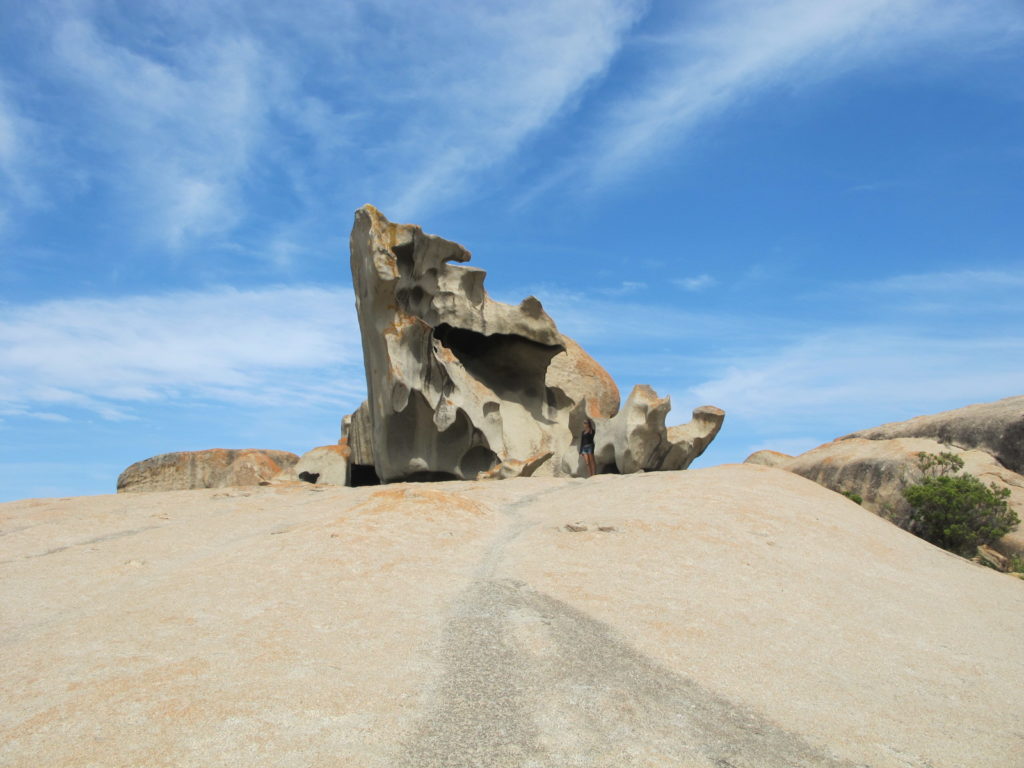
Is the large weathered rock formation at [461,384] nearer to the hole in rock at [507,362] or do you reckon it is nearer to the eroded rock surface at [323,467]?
the hole in rock at [507,362]

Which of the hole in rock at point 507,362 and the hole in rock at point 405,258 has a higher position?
the hole in rock at point 405,258

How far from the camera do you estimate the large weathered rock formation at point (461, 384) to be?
20844 mm

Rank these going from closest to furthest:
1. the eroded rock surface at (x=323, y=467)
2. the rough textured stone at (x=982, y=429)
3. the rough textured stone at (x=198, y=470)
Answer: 1. the rough textured stone at (x=982, y=429)
2. the eroded rock surface at (x=323, y=467)
3. the rough textured stone at (x=198, y=470)

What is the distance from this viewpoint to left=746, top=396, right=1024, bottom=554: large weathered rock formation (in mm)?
20875

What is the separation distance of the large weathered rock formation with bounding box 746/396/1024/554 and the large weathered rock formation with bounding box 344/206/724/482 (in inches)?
144

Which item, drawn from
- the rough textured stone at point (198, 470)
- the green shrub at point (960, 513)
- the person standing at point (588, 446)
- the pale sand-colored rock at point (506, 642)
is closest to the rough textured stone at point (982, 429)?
the green shrub at point (960, 513)

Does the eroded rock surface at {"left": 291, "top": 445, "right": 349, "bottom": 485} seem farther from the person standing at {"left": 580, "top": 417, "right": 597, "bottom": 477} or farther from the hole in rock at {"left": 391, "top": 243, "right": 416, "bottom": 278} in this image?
the person standing at {"left": 580, "top": 417, "right": 597, "bottom": 477}

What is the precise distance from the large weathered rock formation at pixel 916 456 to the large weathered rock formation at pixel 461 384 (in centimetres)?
365

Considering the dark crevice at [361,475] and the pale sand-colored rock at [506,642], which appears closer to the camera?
the pale sand-colored rock at [506,642]

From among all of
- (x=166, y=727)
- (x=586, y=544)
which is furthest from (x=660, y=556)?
(x=166, y=727)

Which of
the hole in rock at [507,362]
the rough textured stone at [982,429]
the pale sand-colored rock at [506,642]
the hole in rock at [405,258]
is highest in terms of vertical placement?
the hole in rock at [405,258]

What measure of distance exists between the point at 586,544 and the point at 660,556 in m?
0.98

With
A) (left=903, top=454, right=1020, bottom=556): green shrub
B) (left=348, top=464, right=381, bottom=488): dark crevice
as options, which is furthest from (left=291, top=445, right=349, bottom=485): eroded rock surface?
(left=903, top=454, right=1020, bottom=556): green shrub

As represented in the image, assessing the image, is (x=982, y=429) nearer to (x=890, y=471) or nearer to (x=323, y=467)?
(x=890, y=471)
